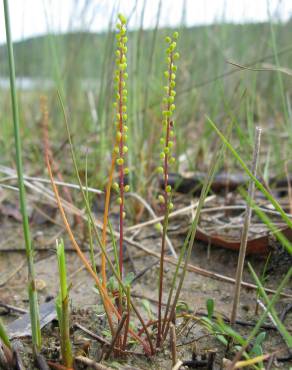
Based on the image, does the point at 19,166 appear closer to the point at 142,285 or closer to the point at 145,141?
the point at 142,285

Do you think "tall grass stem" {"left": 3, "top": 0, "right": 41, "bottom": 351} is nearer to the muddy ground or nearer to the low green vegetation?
the low green vegetation

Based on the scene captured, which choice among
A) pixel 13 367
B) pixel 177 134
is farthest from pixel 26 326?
pixel 177 134

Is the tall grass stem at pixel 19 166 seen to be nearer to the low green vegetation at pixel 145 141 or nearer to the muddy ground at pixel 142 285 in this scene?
the low green vegetation at pixel 145 141

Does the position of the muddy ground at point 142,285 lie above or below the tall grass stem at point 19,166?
below

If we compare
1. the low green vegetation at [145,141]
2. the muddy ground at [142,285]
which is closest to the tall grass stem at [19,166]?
the low green vegetation at [145,141]

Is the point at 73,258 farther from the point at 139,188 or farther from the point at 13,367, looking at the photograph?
the point at 13,367

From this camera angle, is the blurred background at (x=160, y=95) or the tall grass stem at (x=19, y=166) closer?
the tall grass stem at (x=19, y=166)

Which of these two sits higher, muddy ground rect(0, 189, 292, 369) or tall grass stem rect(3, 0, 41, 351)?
tall grass stem rect(3, 0, 41, 351)

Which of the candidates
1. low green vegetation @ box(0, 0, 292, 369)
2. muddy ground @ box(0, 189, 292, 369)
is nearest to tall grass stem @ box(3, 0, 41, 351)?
low green vegetation @ box(0, 0, 292, 369)

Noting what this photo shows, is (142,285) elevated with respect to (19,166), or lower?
lower

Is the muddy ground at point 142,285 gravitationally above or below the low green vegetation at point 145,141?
below

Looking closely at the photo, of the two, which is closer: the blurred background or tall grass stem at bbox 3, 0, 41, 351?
tall grass stem at bbox 3, 0, 41, 351

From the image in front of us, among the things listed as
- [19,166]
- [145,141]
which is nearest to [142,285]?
[19,166]
